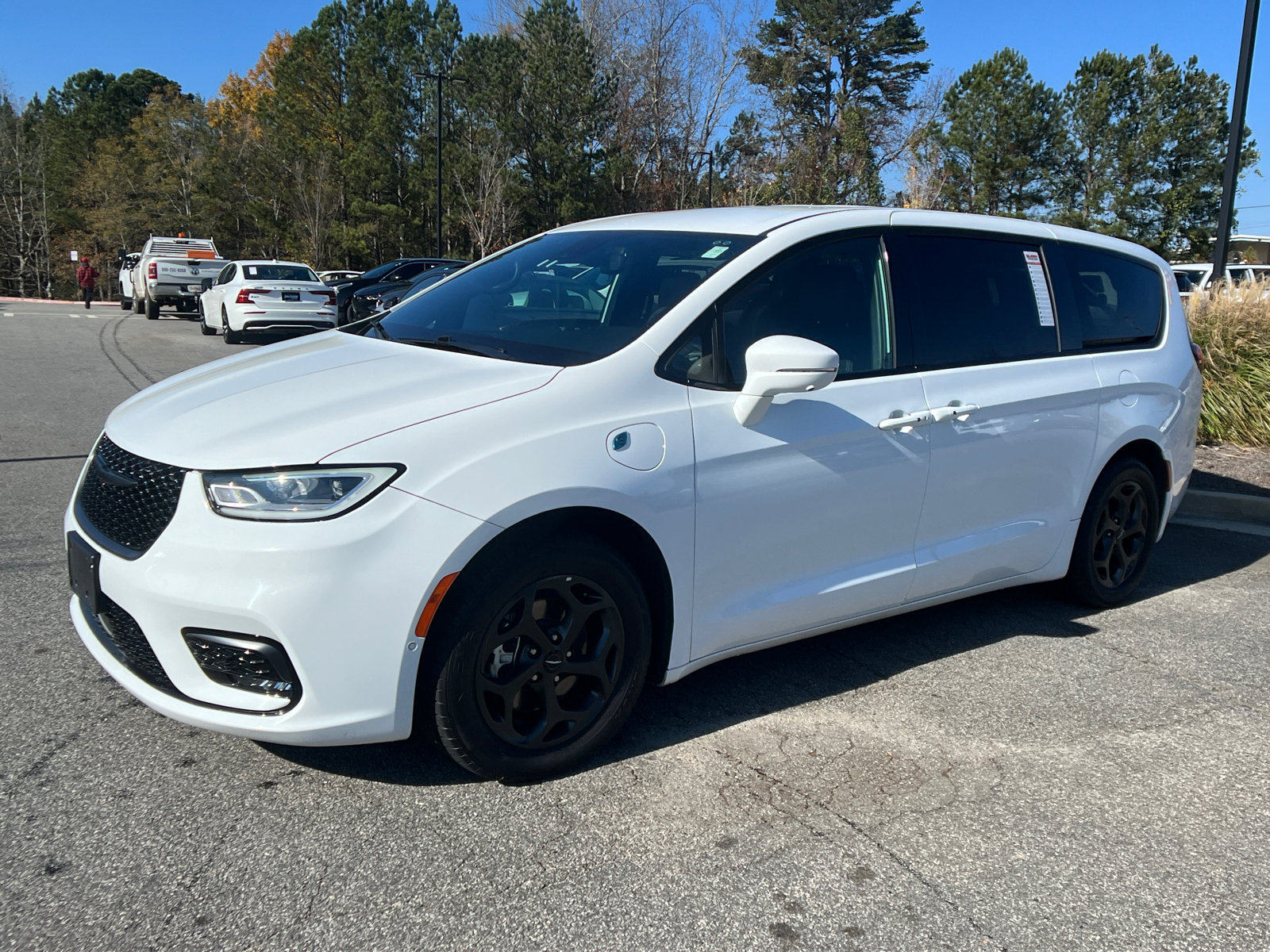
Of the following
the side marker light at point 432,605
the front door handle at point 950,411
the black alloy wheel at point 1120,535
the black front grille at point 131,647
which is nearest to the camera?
the side marker light at point 432,605

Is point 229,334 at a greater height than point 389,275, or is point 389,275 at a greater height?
point 389,275

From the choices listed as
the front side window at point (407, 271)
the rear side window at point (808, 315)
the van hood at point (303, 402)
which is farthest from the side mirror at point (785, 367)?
the front side window at point (407, 271)

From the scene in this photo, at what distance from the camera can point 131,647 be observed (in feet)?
9.60

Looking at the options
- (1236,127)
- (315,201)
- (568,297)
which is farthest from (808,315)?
(315,201)

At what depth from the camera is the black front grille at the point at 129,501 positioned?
280 cm

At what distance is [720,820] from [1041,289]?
2853 millimetres

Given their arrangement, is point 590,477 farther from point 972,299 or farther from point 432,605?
point 972,299

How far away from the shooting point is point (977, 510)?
4055mm

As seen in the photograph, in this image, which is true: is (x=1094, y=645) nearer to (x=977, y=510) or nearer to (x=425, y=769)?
(x=977, y=510)

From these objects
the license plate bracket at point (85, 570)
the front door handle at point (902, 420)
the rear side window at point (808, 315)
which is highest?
the rear side window at point (808, 315)

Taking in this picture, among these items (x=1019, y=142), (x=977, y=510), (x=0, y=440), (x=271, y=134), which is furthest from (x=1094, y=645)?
(x=271, y=134)

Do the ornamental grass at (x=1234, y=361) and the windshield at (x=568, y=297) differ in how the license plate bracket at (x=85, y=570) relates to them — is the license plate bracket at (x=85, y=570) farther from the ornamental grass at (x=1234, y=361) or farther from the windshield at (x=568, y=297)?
the ornamental grass at (x=1234, y=361)

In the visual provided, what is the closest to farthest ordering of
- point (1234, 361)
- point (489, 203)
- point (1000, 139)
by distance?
1. point (1234, 361)
2. point (1000, 139)
3. point (489, 203)

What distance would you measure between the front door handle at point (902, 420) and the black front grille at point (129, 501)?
2.30 m
